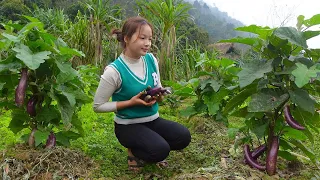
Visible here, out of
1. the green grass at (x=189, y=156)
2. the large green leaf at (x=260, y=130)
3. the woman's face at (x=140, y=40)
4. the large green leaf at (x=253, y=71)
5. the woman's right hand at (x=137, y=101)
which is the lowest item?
the green grass at (x=189, y=156)

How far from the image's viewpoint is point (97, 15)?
6.90 metres

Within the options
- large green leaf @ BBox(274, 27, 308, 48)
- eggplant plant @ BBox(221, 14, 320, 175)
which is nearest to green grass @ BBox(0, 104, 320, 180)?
eggplant plant @ BBox(221, 14, 320, 175)

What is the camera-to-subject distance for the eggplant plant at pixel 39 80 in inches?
73.9

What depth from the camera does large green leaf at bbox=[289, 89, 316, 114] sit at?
69.0 inches

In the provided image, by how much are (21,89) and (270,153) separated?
145 cm

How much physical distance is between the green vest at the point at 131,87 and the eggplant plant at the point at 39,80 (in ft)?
0.97

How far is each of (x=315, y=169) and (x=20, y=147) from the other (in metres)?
1.91

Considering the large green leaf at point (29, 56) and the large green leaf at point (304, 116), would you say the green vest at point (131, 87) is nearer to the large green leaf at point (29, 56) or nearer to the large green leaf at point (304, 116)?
the large green leaf at point (29, 56)

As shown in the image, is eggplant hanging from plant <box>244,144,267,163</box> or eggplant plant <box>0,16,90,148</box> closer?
eggplant plant <box>0,16,90,148</box>

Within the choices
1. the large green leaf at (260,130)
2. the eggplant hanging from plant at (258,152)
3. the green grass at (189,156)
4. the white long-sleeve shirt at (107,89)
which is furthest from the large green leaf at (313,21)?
the white long-sleeve shirt at (107,89)

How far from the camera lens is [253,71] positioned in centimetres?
180

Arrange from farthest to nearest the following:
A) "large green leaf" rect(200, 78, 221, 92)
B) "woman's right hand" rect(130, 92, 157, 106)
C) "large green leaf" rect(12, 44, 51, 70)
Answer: "large green leaf" rect(200, 78, 221, 92) < "woman's right hand" rect(130, 92, 157, 106) < "large green leaf" rect(12, 44, 51, 70)

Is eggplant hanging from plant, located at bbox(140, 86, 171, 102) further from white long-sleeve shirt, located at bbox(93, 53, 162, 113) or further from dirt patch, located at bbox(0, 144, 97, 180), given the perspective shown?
dirt patch, located at bbox(0, 144, 97, 180)

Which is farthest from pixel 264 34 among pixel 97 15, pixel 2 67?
pixel 97 15
